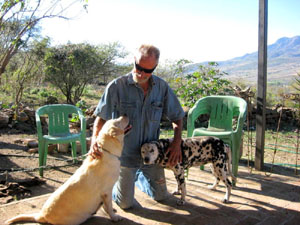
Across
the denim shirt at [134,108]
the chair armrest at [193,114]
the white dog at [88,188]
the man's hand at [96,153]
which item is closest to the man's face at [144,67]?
the denim shirt at [134,108]

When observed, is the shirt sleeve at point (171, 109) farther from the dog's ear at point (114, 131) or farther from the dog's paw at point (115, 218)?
the dog's paw at point (115, 218)

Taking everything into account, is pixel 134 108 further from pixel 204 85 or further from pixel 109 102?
pixel 204 85

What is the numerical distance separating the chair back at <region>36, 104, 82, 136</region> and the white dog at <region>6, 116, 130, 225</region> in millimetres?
3096

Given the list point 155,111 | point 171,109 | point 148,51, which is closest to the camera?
point 148,51

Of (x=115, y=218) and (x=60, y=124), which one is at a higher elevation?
(x=60, y=124)

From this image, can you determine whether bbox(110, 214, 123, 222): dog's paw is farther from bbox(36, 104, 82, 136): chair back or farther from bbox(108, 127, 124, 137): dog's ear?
bbox(36, 104, 82, 136): chair back

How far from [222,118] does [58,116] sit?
3280mm

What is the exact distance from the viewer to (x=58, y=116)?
5801 mm

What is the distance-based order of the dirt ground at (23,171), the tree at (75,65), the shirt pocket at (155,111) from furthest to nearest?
the tree at (75,65) < the dirt ground at (23,171) < the shirt pocket at (155,111)

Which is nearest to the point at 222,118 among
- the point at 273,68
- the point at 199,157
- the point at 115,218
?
the point at 199,157

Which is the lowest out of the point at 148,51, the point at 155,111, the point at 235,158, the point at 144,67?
the point at 235,158

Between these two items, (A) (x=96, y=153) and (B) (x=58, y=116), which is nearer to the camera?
(A) (x=96, y=153)

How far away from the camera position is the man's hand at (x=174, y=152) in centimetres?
334

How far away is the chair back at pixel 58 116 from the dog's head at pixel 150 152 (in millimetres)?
2808
